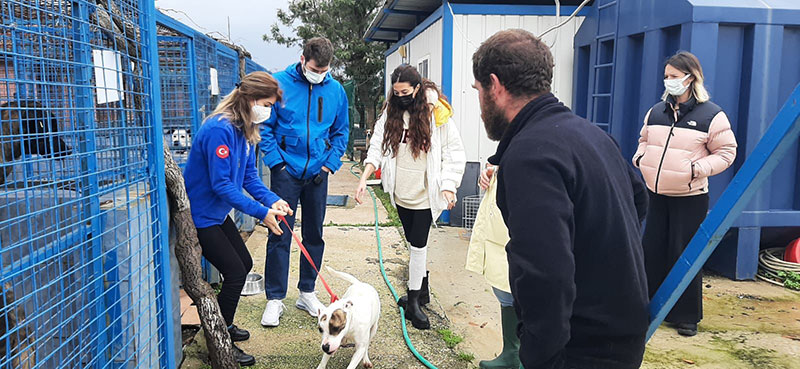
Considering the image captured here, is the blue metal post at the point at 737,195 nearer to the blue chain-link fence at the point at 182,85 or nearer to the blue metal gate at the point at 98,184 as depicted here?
the blue metal gate at the point at 98,184

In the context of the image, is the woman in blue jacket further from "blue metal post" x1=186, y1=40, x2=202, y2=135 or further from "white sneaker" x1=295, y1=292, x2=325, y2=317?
"blue metal post" x1=186, y1=40, x2=202, y2=135

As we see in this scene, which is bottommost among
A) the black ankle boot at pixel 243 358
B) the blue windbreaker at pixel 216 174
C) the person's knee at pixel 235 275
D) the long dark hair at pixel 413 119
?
the black ankle boot at pixel 243 358

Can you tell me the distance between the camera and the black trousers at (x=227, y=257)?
331cm

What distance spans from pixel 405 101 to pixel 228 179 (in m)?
1.40

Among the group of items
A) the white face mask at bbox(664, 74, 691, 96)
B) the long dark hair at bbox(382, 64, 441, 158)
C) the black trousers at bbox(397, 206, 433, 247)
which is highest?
the white face mask at bbox(664, 74, 691, 96)

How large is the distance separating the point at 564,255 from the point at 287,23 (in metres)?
25.0

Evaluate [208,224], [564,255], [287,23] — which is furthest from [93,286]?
[287,23]

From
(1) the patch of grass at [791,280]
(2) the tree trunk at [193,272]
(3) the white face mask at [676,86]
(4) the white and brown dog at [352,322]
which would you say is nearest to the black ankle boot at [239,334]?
(2) the tree trunk at [193,272]

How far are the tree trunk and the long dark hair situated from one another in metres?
1.57

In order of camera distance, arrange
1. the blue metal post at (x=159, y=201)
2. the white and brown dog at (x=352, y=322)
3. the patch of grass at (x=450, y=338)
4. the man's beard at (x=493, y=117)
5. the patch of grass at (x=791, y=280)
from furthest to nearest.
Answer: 1. the patch of grass at (x=791, y=280)
2. the patch of grass at (x=450, y=338)
3. the white and brown dog at (x=352, y=322)
4. the blue metal post at (x=159, y=201)
5. the man's beard at (x=493, y=117)

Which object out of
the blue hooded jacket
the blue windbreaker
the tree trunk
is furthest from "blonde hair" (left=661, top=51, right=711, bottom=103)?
the tree trunk

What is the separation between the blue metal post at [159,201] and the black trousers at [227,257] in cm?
47

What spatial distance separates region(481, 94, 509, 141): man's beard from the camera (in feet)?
6.05

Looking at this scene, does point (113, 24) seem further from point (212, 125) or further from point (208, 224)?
point (208, 224)
